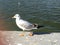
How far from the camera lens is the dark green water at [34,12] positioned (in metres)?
14.3

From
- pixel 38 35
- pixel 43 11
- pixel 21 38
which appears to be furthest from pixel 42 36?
pixel 43 11

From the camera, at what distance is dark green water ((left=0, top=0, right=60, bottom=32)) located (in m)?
14.3

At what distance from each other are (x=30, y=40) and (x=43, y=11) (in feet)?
29.3

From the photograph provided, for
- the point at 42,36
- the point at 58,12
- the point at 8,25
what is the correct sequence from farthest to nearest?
the point at 58,12, the point at 8,25, the point at 42,36

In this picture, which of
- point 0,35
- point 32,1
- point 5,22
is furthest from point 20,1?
point 0,35

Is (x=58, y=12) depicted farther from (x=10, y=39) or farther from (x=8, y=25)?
(x=10, y=39)

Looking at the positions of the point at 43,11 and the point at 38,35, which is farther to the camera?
the point at 43,11

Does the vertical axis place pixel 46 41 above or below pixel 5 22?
above

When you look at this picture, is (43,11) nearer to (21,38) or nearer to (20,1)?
(20,1)

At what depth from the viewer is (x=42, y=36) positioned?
31.2ft

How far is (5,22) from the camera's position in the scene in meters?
14.7

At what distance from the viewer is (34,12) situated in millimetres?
17578

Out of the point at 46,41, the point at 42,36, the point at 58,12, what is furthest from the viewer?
the point at 58,12

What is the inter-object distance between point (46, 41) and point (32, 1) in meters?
12.8
